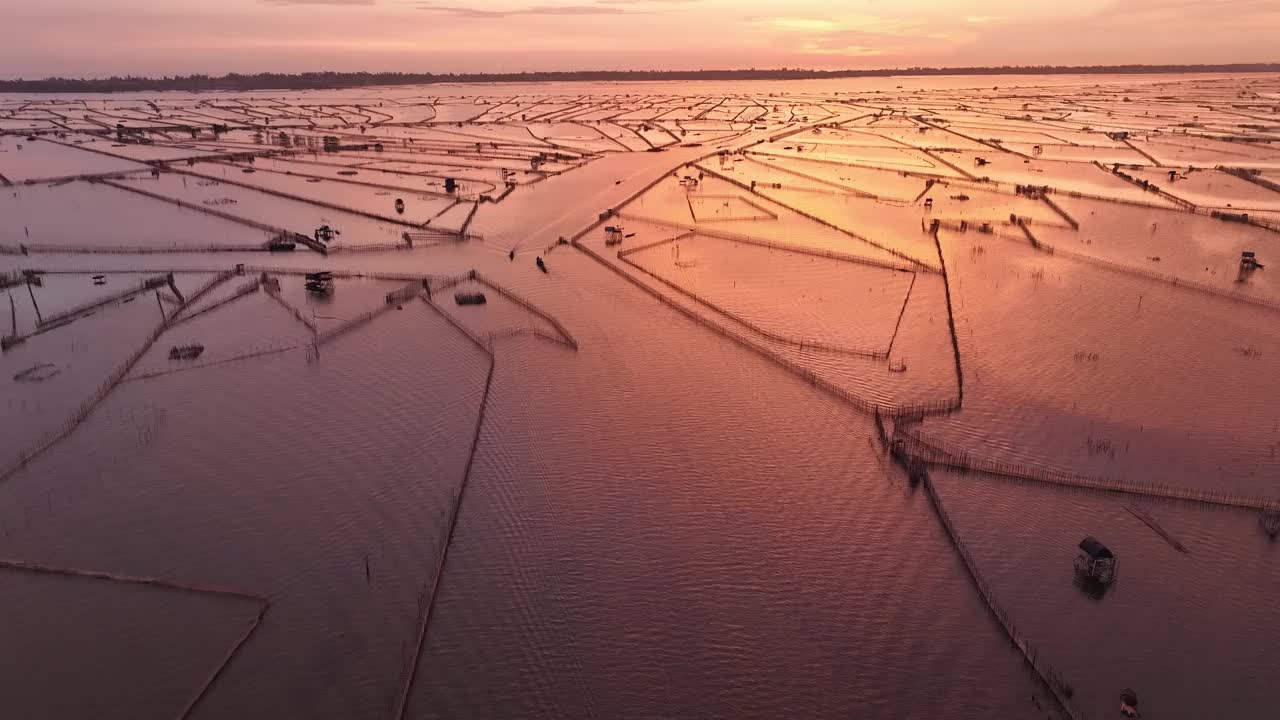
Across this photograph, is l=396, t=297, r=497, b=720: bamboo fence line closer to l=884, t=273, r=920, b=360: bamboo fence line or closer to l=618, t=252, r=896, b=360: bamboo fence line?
l=618, t=252, r=896, b=360: bamboo fence line

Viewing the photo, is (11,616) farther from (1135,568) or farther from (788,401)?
(1135,568)

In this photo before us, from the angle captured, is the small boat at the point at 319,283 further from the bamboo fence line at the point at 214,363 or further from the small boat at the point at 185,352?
the small boat at the point at 185,352

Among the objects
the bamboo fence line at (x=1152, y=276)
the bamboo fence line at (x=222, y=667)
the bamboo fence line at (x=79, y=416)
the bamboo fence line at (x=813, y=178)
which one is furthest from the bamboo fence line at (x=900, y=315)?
the bamboo fence line at (x=79, y=416)

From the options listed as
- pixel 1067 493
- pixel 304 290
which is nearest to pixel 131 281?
pixel 304 290

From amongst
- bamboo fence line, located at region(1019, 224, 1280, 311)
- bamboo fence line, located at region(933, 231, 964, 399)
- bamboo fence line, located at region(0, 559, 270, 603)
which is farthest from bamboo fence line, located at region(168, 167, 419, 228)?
bamboo fence line, located at region(1019, 224, 1280, 311)

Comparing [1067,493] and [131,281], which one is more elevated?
[131,281]

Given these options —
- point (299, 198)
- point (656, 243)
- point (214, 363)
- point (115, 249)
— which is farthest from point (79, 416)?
point (299, 198)
